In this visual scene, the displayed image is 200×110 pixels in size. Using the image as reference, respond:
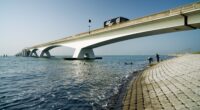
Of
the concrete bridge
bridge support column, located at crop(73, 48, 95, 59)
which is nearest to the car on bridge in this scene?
the concrete bridge

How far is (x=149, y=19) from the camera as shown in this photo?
109 ft

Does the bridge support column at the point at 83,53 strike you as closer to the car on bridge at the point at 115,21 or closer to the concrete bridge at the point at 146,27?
the concrete bridge at the point at 146,27

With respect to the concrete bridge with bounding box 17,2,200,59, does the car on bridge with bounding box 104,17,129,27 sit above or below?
above

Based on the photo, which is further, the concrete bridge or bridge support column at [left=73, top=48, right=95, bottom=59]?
bridge support column at [left=73, top=48, right=95, bottom=59]

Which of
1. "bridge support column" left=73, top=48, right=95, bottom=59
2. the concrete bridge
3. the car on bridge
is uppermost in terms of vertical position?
the car on bridge

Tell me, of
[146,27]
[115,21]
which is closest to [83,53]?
[115,21]

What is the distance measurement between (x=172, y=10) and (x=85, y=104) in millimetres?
23455

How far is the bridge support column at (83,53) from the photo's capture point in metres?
62.8

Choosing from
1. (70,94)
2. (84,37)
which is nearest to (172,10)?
(70,94)

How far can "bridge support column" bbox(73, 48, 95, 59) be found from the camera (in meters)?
62.8

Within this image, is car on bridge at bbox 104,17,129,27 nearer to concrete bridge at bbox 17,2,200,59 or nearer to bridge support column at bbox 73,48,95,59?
concrete bridge at bbox 17,2,200,59

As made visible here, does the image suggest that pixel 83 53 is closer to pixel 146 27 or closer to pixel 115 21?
pixel 115 21

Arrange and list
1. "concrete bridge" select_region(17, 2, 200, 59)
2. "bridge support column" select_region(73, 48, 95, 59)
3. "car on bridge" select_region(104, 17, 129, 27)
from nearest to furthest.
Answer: "concrete bridge" select_region(17, 2, 200, 59), "car on bridge" select_region(104, 17, 129, 27), "bridge support column" select_region(73, 48, 95, 59)

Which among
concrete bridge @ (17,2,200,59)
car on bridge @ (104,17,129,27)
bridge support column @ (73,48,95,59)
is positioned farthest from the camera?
bridge support column @ (73,48,95,59)
